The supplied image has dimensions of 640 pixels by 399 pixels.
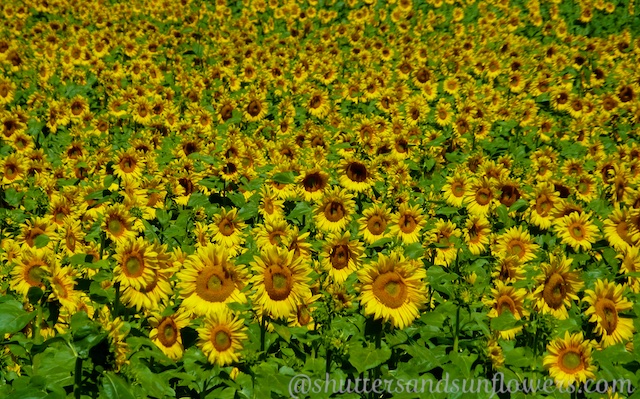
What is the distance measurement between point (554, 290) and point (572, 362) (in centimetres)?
52

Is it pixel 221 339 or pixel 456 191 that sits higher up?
pixel 456 191

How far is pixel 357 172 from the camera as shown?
18.9 ft

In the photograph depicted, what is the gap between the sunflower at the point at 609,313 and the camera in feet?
11.7

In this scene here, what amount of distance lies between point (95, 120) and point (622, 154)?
27.1 feet

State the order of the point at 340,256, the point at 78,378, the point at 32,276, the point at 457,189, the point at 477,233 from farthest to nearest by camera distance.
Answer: the point at 457,189 < the point at 477,233 < the point at 340,256 < the point at 32,276 < the point at 78,378

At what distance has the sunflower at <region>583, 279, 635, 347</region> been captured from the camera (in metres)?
3.56

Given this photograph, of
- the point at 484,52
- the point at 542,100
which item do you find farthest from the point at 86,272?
the point at 484,52

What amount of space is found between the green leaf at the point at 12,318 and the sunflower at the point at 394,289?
1.91 m

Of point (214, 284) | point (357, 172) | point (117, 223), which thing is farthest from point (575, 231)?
point (117, 223)

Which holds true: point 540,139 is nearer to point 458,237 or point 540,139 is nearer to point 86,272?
point 458,237

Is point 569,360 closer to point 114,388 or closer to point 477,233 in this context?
point 477,233

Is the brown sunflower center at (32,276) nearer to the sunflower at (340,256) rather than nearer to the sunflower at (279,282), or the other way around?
the sunflower at (279,282)

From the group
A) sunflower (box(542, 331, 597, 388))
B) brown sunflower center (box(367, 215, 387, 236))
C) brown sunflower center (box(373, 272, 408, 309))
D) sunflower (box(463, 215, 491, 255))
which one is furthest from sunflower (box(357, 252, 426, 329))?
sunflower (box(463, 215, 491, 255))

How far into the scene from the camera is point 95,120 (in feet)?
27.7
